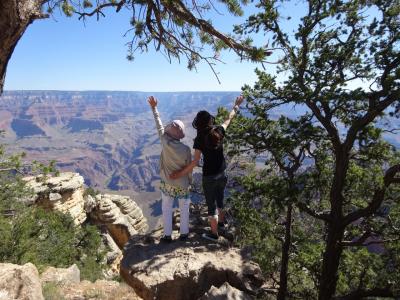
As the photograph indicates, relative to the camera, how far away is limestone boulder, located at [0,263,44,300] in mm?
5426

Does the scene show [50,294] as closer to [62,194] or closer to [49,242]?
[49,242]

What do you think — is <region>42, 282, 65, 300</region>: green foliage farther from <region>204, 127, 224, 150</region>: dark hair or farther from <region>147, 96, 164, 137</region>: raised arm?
<region>204, 127, 224, 150</region>: dark hair

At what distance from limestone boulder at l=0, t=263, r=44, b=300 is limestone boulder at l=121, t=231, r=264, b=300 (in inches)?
72.8

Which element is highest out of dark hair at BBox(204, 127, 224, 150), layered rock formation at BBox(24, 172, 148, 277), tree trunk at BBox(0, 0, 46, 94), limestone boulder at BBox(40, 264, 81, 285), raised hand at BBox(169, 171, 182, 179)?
Answer: tree trunk at BBox(0, 0, 46, 94)

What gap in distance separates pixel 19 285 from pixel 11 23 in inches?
155

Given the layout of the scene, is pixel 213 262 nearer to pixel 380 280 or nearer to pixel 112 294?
pixel 112 294

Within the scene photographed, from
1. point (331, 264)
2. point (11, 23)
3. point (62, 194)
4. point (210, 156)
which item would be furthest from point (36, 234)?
point (11, 23)

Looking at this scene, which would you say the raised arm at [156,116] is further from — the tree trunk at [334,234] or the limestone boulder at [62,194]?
the limestone boulder at [62,194]

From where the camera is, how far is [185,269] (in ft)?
22.7

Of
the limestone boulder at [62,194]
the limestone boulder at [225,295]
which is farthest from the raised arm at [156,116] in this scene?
the limestone boulder at [62,194]

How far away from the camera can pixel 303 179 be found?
1033 centimetres

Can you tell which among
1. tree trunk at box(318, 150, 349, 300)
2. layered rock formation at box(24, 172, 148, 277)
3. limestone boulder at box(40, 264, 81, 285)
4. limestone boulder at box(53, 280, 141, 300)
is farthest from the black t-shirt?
layered rock formation at box(24, 172, 148, 277)

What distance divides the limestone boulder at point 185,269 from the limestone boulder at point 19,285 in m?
1.85

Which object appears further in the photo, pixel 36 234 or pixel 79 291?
pixel 36 234
